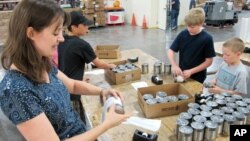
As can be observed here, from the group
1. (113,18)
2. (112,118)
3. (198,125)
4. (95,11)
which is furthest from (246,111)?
(113,18)

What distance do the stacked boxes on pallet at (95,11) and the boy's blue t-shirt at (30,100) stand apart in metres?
8.10

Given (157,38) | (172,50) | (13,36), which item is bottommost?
(157,38)

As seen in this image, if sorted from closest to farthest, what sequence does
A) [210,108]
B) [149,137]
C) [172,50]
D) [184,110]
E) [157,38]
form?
[149,137] < [210,108] < [184,110] < [172,50] < [157,38]

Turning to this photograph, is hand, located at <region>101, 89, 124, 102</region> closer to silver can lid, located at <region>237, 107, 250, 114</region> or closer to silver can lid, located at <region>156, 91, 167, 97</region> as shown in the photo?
silver can lid, located at <region>156, 91, 167, 97</region>

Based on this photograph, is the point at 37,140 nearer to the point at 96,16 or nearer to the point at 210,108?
the point at 210,108

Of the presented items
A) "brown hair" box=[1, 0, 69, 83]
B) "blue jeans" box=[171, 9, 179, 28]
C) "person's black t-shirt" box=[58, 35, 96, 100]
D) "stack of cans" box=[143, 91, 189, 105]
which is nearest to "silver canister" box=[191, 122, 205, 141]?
"stack of cans" box=[143, 91, 189, 105]

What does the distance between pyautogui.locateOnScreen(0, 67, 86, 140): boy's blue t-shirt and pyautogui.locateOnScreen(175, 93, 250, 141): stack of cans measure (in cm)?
67

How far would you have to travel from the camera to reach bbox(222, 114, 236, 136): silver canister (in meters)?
1.47

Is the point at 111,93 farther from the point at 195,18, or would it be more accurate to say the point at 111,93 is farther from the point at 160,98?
the point at 195,18

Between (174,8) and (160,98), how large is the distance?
282 inches

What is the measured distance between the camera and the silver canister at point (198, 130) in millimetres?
1384

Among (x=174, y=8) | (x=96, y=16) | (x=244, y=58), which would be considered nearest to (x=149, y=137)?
(x=244, y=58)

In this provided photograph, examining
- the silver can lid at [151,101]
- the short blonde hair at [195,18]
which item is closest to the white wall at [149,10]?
the short blonde hair at [195,18]

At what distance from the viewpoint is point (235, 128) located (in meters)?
1.46
